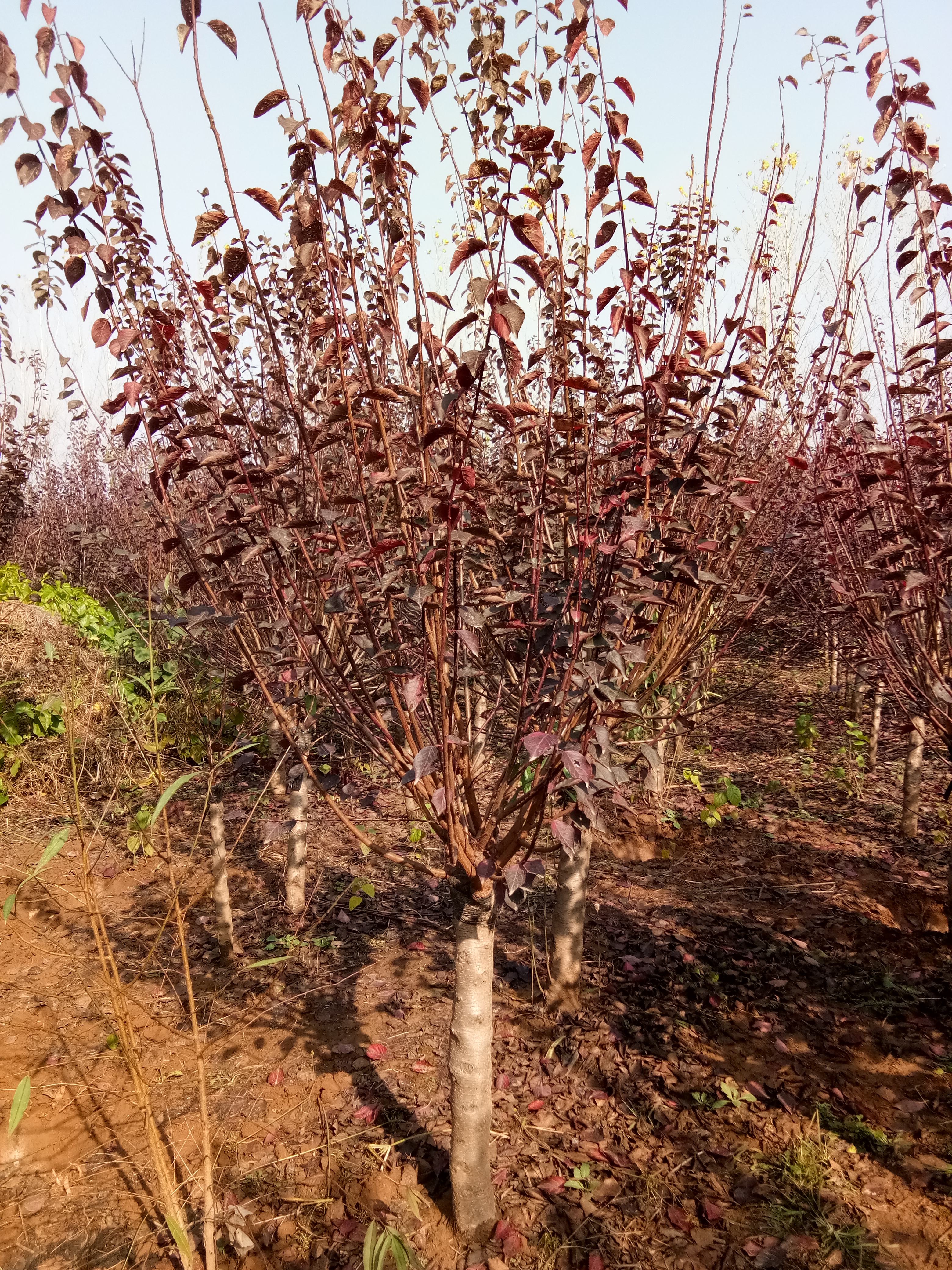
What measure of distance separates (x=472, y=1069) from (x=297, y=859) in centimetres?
212

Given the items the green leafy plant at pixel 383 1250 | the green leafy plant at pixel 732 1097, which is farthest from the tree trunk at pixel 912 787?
the green leafy plant at pixel 383 1250

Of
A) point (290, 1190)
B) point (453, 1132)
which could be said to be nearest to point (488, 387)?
point (453, 1132)

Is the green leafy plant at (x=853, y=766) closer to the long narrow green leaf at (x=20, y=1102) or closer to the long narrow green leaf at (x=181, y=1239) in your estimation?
the long narrow green leaf at (x=181, y=1239)

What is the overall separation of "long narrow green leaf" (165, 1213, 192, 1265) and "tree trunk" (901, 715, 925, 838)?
460 centimetres

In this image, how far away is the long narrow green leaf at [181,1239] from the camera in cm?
169

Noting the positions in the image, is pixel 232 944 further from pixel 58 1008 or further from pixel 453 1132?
pixel 453 1132

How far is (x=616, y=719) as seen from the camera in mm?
2459

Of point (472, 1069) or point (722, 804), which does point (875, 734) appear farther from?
point (472, 1069)

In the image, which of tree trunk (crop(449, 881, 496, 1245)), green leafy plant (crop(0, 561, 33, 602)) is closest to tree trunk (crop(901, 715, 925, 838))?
tree trunk (crop(449, 881, 496, 1245))

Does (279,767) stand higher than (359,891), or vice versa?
(279,767)

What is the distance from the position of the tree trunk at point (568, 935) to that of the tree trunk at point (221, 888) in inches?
60.4

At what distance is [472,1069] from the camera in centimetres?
224

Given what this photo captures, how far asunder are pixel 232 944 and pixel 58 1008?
2.65 feet

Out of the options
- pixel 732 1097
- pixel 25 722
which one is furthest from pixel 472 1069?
pixel 25 722
